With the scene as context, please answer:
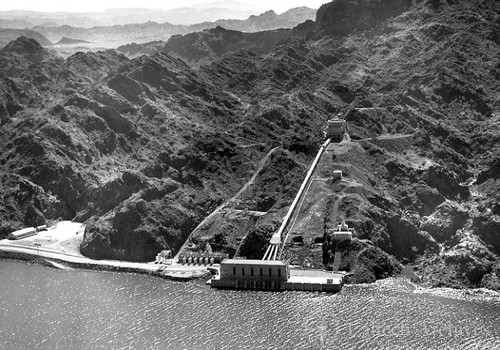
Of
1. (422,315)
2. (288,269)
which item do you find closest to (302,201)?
(288,269)

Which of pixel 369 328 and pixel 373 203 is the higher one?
pixel 373 203

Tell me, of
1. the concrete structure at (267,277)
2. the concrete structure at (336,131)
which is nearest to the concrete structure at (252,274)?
the concrete structure at (267,277)

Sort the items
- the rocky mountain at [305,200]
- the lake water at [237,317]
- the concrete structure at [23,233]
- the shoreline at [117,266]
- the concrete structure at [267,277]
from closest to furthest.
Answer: the lake water at [237,317] → the concrete structure at [267,277] → the shoreline at [117,266] → the rocky mountain at [305,200] → the concrete structure at [23,233]

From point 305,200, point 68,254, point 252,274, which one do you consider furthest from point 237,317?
point 68,254

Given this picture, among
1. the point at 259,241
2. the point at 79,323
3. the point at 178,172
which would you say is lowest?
the point at 79,323

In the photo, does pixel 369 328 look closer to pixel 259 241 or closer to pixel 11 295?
pixel 259 241

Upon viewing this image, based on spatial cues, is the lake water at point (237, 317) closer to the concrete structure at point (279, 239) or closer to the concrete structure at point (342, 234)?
the concrete structure at point (279, 239)
